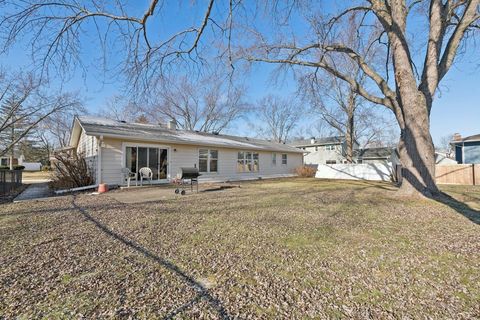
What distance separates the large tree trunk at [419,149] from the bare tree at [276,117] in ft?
95.6

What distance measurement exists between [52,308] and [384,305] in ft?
9.75

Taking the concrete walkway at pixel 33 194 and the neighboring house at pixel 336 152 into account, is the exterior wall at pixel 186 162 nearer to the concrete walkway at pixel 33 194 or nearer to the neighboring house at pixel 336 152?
the concrete walkway at pixel 33 194

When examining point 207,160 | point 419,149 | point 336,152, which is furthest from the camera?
point 336,152

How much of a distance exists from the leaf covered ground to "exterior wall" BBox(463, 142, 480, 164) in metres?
17.5

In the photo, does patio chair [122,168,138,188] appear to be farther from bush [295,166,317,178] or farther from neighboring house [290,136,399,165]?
neighboring house [290,136,399,165]

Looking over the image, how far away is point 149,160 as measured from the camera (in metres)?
11.4

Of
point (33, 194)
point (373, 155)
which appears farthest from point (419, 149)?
point (373, 155)

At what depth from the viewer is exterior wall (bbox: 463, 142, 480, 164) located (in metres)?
17.0

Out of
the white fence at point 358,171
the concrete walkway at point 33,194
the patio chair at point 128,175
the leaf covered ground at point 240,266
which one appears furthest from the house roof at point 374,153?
the concrete walkway at point 33,194

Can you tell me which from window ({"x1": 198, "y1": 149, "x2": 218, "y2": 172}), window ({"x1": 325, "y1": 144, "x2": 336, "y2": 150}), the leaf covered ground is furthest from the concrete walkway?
window ({"x1": 325, "y1": 144, "x2": 336, "y2": 150})

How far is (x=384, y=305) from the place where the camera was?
2027 millimetres

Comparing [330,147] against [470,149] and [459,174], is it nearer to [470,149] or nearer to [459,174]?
[470,149]

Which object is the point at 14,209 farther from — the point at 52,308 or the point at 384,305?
the point at 384,305

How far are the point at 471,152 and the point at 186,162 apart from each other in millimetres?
21522
